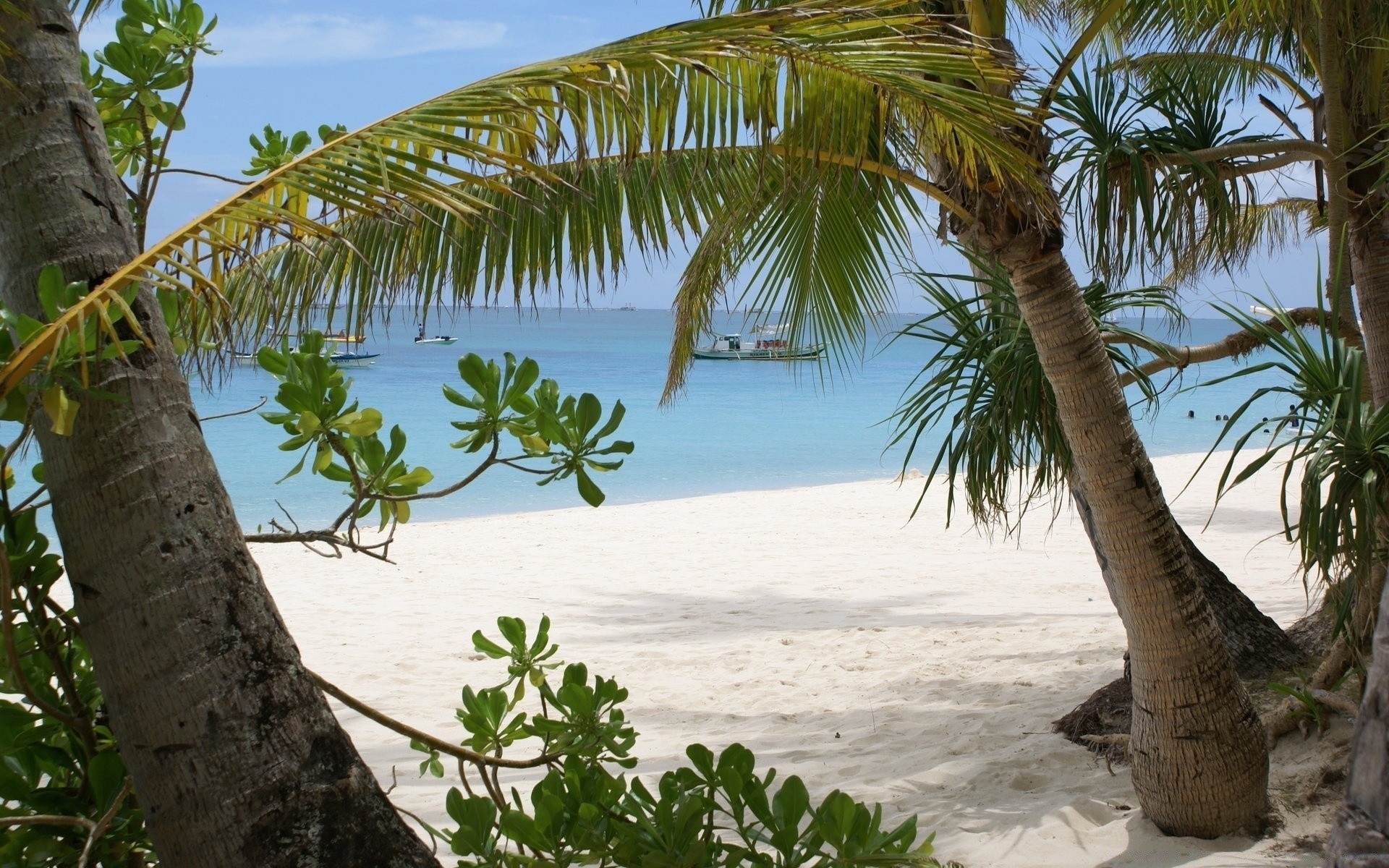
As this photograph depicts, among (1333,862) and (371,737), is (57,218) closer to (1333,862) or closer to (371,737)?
(1333,862)

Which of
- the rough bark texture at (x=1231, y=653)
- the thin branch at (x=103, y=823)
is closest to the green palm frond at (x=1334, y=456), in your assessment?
the rough bark texture at (x=1231, y=653)

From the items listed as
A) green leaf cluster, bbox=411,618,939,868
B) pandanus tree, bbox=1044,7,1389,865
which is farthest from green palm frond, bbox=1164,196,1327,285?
green leaf cluster, bbox=411,618,939,868

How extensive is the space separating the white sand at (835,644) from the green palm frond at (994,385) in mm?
970

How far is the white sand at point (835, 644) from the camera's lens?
3424 mm

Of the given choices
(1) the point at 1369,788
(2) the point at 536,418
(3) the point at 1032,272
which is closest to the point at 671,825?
(2) the point at 536,418

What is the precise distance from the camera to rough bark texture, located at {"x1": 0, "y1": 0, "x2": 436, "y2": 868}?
1141 mm

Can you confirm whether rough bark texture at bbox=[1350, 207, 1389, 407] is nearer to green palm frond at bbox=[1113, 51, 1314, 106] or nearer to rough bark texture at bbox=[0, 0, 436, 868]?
green palm frond at bbox=[1113, 51, 1314, 106]

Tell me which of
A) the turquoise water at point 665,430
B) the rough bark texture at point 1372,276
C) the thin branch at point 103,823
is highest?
the rough bark texture at point 1372,276

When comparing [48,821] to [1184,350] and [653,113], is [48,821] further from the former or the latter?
Answer: [1184,350]

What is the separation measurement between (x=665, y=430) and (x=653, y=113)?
79.5 ft

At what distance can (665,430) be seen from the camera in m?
26.3

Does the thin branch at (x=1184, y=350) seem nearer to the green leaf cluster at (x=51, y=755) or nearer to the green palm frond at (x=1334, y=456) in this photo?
the green palm frond at (x=1334, y=456)

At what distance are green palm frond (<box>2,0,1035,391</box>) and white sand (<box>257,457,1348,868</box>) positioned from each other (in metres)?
2.08

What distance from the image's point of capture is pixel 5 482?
4.18 feet
